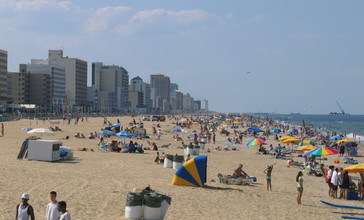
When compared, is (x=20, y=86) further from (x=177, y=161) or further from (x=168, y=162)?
(x=177, y=161)

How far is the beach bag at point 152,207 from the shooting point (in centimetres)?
957

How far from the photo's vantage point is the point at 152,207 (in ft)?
31.4

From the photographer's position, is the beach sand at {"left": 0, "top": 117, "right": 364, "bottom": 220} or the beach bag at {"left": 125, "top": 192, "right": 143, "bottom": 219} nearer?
the beach bag at {"left": 125, "top": 192, "right": 143, "bottom": 219}

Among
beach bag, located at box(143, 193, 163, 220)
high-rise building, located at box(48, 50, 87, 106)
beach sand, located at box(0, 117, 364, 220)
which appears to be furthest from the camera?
high-rise building, located at box(48, 50, 87, 106)

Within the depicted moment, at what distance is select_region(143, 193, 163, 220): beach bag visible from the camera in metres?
9.57

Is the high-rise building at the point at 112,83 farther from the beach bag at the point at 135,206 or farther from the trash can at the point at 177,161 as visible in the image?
the beach bag at the point at 135,206

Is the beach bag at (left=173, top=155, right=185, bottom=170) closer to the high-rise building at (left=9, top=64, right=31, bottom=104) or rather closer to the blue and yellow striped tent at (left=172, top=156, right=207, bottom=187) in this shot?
the blue and yellow striped tent at (left=172, top=156, right=207, bottom=187)

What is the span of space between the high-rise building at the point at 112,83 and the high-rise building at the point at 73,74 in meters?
30.3

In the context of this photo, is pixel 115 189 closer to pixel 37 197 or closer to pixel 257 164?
pixel 37 197

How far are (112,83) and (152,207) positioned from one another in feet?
599

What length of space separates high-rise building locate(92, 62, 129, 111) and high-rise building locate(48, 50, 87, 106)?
30349 millimetres

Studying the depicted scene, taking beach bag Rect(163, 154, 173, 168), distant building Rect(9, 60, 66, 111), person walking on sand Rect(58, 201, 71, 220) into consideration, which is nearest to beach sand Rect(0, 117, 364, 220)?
beach bag Rect(163, 154, 173, 168)

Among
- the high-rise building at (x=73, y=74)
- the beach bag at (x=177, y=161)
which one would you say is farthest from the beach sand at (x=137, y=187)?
the high-rise building at (x=73, y=74)

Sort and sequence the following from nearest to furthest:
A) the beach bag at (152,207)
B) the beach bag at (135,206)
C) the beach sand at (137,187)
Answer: the beach bag at (152,207)
the beach bag at (135,206)
the beach sand at (137,187)
